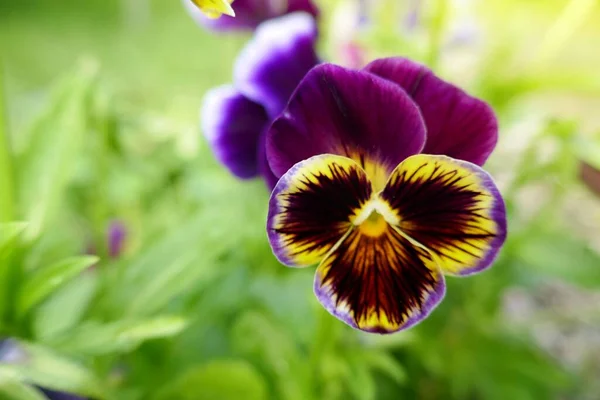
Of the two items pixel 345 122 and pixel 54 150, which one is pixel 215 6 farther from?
pixel 54 150

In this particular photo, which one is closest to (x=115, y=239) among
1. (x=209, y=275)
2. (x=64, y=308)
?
(x=209, y=275)

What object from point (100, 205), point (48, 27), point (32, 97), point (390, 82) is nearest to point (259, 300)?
point (100, 205)

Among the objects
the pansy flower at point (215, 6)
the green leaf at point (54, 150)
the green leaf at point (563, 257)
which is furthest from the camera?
the green leaf at point (563, 257)

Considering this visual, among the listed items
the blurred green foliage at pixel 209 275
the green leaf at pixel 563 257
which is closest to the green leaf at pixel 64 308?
the blurred green foliage at pixel 209 275

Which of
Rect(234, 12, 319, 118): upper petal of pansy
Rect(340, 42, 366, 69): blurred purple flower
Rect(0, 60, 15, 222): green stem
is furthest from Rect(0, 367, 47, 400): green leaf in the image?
Rect(340, 42, 366, 69): blurred purple flower

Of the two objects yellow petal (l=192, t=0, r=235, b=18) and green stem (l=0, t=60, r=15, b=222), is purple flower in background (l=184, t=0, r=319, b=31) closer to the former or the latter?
green stem (l=0, t=60, r=15, b=222)

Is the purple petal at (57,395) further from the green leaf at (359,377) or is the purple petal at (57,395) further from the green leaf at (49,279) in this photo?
the green leaf at (359,377)
